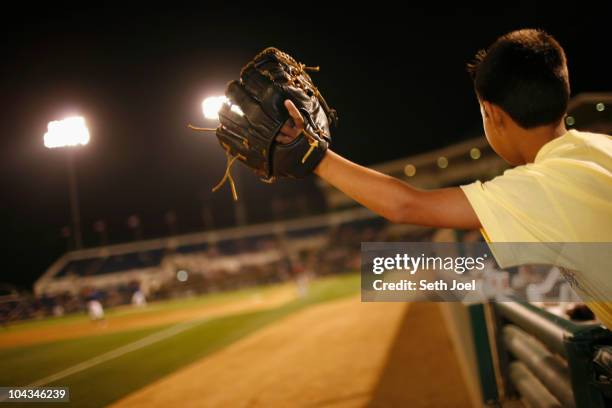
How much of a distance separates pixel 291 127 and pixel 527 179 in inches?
27.1

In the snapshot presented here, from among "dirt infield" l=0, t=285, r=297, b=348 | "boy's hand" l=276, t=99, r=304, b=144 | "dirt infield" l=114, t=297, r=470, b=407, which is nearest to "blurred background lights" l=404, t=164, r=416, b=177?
"dirt infield" l=0, t=285, r=297, b=348

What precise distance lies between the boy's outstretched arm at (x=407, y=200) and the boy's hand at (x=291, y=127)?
22 cm

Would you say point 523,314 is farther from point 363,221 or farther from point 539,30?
point 363,221

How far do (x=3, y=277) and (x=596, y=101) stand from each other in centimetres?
2133

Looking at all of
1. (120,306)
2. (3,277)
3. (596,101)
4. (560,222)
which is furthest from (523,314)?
(120,306)

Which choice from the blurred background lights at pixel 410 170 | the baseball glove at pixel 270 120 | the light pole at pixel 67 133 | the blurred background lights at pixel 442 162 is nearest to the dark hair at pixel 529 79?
the baseball glove at pixel 270 120

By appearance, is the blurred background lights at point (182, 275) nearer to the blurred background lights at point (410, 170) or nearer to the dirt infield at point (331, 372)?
the blurred background lights at point (410, 170)

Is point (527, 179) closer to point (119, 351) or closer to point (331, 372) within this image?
point (331, 372)

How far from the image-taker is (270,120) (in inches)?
47.8

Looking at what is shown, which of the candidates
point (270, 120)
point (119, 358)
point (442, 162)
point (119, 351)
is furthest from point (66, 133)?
point (442, 162)

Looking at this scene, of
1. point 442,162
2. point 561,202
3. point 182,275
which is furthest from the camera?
point 442,162

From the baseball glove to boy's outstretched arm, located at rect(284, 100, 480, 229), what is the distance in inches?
6.7

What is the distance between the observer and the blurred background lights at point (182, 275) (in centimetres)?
3052

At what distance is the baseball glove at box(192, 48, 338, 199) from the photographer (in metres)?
1.16
